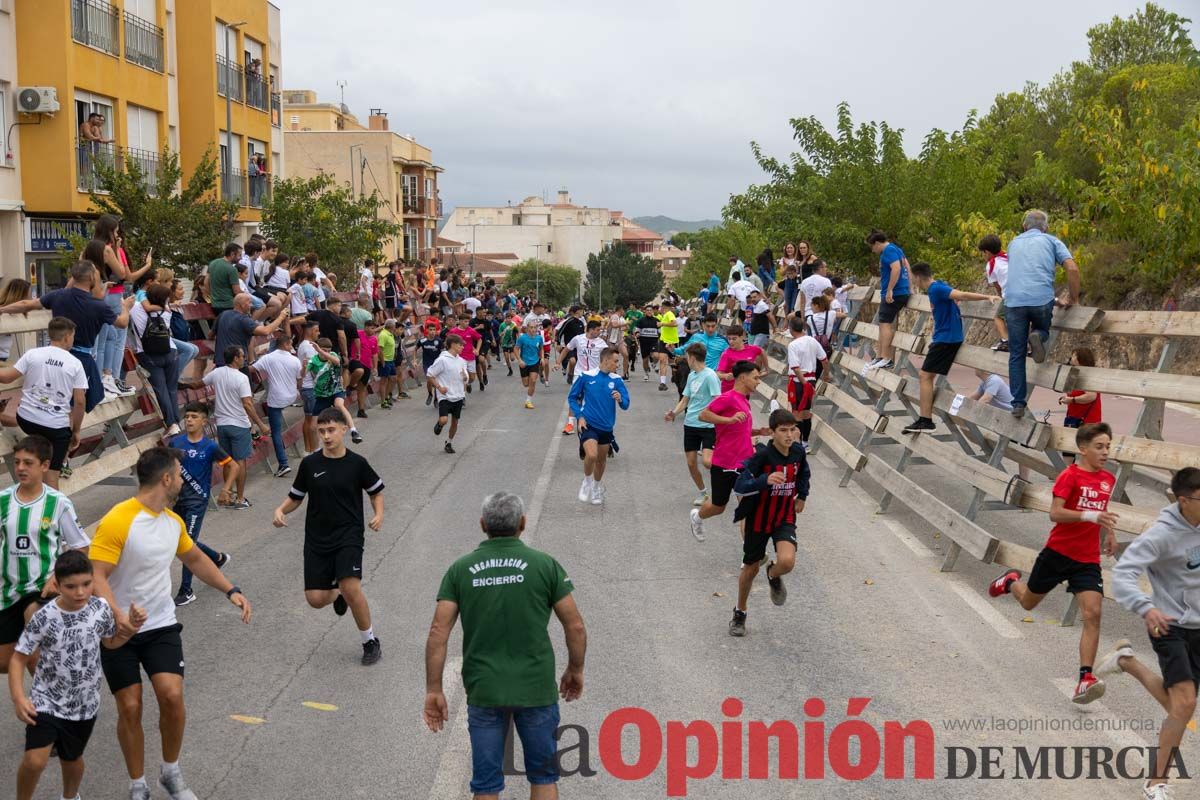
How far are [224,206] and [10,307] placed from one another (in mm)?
16627

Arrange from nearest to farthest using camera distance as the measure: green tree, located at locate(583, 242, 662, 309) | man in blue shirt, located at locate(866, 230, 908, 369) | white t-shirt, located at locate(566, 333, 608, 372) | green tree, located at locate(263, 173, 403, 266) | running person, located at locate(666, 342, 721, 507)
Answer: running person, located at locate(666, 342, 721, 507) → man in blue shirt, located at locate(866, 230, 908, 369) → white t-shirt, located at locate(566, 333, 608, 372) → green tree, located at locate(263, 173, 403, 266) → green tree, located at locate(583, 242, 662, 309)

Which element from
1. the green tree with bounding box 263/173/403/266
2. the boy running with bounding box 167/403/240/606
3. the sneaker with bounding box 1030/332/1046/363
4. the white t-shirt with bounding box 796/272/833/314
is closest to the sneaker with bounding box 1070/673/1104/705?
the sneaker with bounding box 1030/332/1046/363

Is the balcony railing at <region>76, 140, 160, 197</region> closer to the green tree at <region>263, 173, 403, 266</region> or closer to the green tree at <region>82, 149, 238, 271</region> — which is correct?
the green tree at <region>82, 149, 238, 271</region>

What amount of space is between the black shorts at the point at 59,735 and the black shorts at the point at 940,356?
388 inches

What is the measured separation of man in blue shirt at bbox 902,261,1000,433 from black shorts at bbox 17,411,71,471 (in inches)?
342

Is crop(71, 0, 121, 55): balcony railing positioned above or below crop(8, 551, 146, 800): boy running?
above

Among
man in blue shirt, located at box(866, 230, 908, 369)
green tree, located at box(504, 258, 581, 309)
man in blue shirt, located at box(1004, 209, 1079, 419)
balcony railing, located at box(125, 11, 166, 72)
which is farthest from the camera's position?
green tree, located at box(504, 258, 581, 309)

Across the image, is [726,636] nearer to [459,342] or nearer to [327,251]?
[459,342]

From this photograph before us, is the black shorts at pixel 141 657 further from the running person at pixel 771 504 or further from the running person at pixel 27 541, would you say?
the running person at pixel 771 504

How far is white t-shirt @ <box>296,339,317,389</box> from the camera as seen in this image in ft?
56.0

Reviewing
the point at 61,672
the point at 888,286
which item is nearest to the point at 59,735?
the point at 61,672

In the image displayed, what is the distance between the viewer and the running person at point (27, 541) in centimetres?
662

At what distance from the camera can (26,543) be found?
6.65m

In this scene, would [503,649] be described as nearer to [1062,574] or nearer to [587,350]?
[1062,574]
